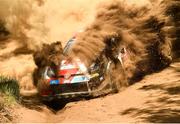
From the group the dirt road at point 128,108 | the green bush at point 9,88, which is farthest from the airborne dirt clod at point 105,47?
the green bush at point 9,88

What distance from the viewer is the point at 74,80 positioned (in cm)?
1184

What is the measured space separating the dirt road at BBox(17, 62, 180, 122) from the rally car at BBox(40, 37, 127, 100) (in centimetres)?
31

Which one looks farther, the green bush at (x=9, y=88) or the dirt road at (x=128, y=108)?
the green bush at (x=9, y=88)

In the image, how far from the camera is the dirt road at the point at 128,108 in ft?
32.3

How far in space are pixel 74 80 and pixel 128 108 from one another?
5.94 ft

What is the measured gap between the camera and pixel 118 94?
12414 mm

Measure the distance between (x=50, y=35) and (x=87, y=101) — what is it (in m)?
6.95

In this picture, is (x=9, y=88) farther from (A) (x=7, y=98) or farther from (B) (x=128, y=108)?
(B) (x=128, y=108)

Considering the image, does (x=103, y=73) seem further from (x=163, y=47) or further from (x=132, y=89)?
(x=163, y=47)

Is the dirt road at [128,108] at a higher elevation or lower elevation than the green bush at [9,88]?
lower

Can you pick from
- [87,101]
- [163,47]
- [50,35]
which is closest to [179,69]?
[163,47]

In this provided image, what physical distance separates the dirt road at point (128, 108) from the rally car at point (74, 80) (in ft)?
1.03

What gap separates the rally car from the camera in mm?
11836

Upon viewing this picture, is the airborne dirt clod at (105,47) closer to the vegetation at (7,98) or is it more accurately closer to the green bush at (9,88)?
the vegetation at (7,98)
